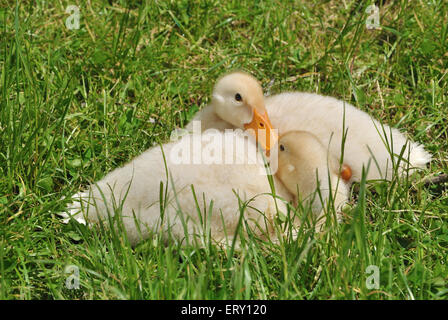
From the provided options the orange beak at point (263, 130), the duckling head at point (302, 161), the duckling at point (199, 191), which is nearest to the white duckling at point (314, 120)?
the orange beak at point (263, 130)

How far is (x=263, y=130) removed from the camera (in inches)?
139

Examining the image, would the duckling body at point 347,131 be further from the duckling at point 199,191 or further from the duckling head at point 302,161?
the duckling at point 199,191

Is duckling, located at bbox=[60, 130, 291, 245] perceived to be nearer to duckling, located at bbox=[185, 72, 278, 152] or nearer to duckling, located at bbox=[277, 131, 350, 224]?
duckling, located at bbox=[277, 131, 350, 224]

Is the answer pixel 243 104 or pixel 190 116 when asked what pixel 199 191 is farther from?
pixel 190 116

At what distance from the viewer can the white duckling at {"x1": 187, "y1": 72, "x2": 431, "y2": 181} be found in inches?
134

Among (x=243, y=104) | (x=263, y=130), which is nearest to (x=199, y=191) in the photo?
(x=263, y=130)

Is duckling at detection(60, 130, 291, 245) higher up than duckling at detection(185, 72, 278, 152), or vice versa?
duckling at detection(185, 72, 278, 152)

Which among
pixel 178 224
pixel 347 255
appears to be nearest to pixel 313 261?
pixel 347 255

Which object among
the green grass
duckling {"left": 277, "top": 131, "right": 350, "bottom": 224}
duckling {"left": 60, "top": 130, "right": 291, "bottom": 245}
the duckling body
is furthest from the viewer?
the duckling body

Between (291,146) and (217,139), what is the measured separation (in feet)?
1.27

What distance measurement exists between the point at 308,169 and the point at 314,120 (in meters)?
0.44

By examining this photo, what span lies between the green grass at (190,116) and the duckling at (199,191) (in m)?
0.14

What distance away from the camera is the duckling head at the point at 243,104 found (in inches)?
139

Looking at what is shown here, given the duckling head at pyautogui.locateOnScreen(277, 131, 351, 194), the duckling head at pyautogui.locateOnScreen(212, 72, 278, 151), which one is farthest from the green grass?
the duckling head at pyautogui.locateOnScreen(212, 72, 278, 151)
